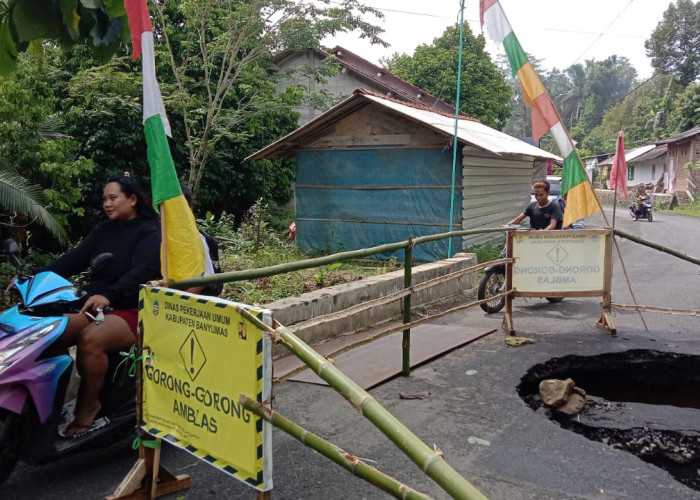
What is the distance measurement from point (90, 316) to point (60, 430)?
652 mm

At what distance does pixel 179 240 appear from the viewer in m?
3.09

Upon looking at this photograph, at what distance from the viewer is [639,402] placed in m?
5.46

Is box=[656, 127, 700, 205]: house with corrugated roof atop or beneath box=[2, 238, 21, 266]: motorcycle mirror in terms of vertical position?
atop

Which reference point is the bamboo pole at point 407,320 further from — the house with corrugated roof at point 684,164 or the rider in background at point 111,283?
the house with corrugated roof at point 684,164

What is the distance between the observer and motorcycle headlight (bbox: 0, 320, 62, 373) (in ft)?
9.55

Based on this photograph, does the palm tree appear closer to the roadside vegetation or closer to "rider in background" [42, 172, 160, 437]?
"rider in background" [42, 172, 160, 437]

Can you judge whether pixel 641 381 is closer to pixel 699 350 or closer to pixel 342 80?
pixel 699 350

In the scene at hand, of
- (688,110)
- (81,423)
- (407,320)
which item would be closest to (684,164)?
(688,110)

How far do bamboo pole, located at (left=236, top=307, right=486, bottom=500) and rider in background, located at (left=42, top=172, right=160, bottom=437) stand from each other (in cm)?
131

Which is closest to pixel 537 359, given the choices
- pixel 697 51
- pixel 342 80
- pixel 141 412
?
pixel 141 412

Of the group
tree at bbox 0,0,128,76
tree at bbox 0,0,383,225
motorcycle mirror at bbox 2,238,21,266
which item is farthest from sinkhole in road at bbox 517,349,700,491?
tree at bbox 0,0,383,225

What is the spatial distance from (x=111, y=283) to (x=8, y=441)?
1.08 meters

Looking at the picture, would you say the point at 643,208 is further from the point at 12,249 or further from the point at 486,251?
the point at 12,249

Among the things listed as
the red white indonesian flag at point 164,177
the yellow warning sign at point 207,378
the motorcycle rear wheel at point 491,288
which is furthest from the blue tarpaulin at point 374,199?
the yellow warning sign at point 207,378
